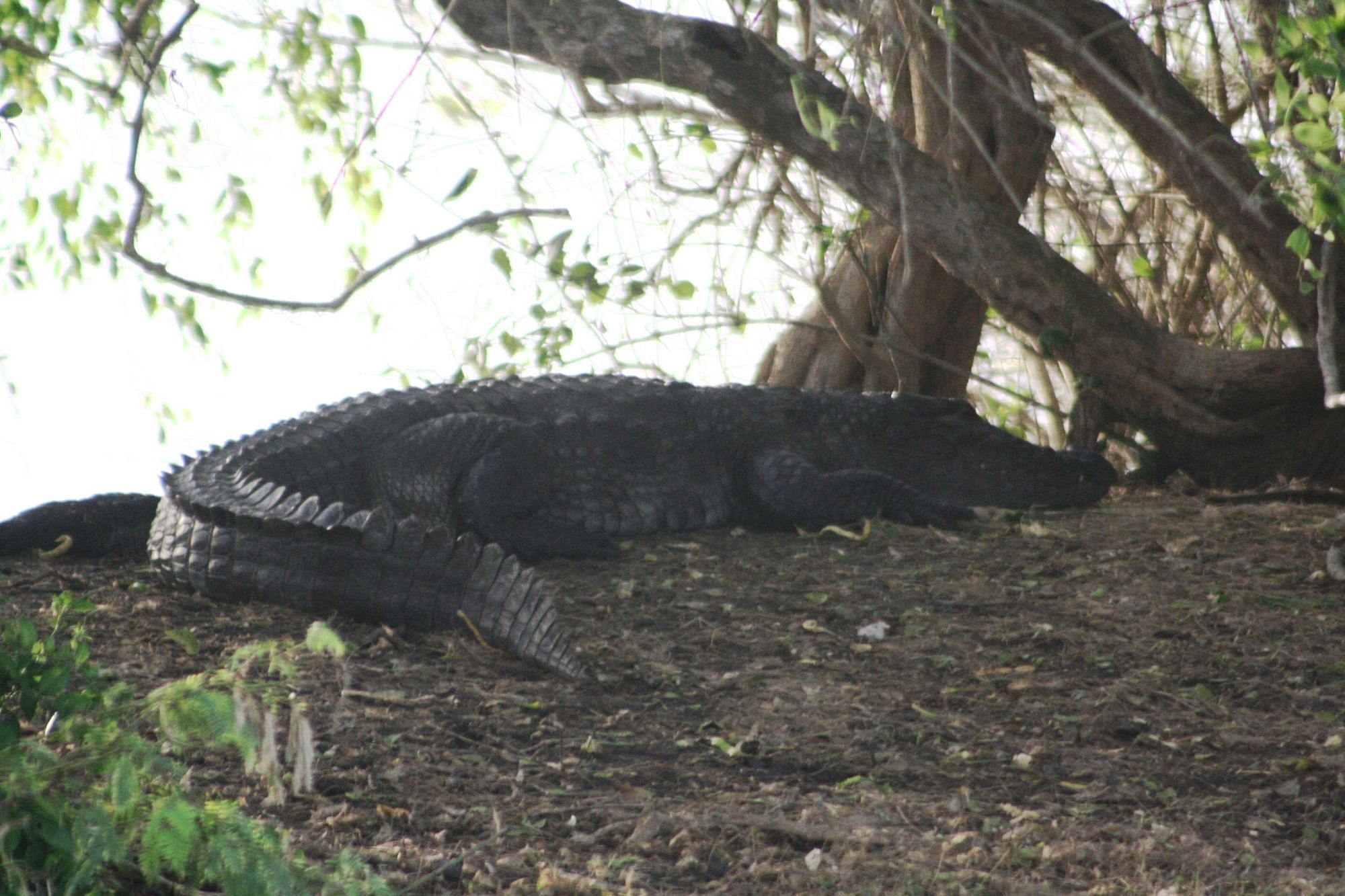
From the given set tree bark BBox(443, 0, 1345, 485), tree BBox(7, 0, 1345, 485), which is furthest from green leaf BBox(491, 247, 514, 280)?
tree bark BBox(443, 0, 1345, 485)

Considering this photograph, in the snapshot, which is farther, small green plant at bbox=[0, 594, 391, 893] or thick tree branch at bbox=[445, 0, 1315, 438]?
thick tree branch at bbox=[445, 0, 1315, 438]

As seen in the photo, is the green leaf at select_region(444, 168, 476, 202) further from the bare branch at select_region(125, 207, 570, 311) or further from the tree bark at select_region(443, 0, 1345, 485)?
the tree bark at select_region(443, 0, 1345, 485)

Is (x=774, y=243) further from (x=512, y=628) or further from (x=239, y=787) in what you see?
(x=239, y=787)

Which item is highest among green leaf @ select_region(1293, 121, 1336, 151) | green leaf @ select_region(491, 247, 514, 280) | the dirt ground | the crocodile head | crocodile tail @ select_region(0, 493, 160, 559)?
green leaf @ select_region(1293, 121, 1336, 151)

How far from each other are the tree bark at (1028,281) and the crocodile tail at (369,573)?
2129mm

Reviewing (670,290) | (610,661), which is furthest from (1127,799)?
(670,290)

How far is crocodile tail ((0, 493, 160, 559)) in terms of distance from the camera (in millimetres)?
4234

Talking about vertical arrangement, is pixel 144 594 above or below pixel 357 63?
below

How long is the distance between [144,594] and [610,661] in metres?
1.55

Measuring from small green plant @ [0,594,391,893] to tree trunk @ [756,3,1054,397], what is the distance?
13.5 ft

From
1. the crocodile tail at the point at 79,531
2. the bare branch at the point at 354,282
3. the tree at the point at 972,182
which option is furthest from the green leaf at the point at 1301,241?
the crocodile tail at the point at 79,531

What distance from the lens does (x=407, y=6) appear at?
2982mm

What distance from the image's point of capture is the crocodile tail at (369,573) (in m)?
3.10

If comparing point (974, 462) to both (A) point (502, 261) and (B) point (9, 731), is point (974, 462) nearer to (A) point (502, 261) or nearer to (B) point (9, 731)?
(A) point (502, 261)
